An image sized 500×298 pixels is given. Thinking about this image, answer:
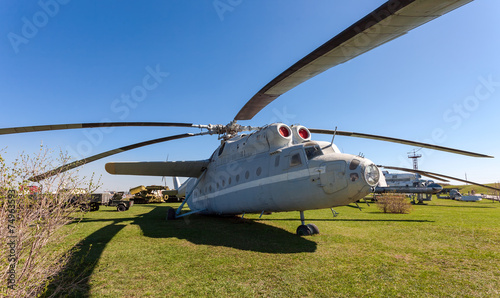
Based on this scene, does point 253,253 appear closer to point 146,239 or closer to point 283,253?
point 283,253

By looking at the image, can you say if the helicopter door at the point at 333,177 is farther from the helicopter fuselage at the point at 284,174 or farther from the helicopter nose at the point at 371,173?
the helicopter nose at the point at 371,173

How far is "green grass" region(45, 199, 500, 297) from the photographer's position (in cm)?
418

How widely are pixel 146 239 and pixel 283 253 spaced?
4.88 metres

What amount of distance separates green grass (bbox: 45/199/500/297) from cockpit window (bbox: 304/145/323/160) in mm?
2809

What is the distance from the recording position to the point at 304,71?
13.2 ft

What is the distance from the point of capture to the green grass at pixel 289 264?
4.18 meters

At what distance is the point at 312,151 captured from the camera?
25.9ft

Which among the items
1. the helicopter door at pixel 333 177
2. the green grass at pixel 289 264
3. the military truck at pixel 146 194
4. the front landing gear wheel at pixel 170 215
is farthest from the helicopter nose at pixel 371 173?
the military truck at pixel 146 194

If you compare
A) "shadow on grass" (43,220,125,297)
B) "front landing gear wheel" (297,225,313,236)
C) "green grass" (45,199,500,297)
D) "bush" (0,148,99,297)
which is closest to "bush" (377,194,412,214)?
"green grass" (45,199,500,297)

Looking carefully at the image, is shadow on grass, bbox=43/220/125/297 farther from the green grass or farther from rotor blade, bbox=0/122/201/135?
rotor blade, bbox=0/122/201/135

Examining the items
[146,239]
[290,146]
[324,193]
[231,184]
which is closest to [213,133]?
[231,184]

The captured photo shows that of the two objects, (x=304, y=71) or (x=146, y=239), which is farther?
(x=146, y=239)

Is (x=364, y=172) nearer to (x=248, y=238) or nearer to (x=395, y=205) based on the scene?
(x=248, y=238)

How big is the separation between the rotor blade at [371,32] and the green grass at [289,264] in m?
3.83
